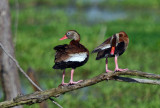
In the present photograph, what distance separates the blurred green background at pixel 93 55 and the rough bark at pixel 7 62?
284 mm

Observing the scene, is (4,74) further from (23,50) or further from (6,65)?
(23,50)

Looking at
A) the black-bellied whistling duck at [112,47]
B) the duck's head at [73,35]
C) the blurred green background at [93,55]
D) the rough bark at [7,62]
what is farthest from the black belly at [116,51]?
the rough bark at [7,62]

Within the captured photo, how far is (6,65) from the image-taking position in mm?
5238

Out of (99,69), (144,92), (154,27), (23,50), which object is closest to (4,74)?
(144,92)

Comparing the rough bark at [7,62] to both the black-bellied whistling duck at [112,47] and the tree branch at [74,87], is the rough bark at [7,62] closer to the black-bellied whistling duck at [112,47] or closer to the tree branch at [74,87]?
the tree branch at [74,87]

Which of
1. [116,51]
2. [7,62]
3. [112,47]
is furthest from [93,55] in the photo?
[112,47]

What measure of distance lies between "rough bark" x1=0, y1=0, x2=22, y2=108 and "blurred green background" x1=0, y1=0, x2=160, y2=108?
0.28m

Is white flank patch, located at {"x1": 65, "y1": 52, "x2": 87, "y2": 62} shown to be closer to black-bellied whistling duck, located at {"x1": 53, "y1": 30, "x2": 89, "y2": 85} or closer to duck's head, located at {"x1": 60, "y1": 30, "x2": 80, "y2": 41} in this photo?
black-bellied whistling duck, located at {"x1": 53, "y1": 30, "x2": 89, "y2": 85}

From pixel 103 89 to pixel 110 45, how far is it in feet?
19.7

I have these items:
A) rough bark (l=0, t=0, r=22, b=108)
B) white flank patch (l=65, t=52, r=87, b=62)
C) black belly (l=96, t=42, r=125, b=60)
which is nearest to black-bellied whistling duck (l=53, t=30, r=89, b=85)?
white flank patch (l=65, t=52, r=87, b=62)

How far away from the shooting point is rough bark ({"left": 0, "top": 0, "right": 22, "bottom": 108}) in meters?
5.06

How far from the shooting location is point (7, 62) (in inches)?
206

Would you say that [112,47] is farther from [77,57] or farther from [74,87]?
[74,87]

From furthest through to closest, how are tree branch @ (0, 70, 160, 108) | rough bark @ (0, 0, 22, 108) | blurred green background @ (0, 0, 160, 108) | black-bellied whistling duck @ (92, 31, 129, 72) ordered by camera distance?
1. blurred green background @ (0, 0, 160, 108)
2. rough bark @ (0, 0, 22, 108)
3. tree branch @ (0, 70, 160, 108)
4. black-bellied whistling duck @ (92, 31, 129, 72)
